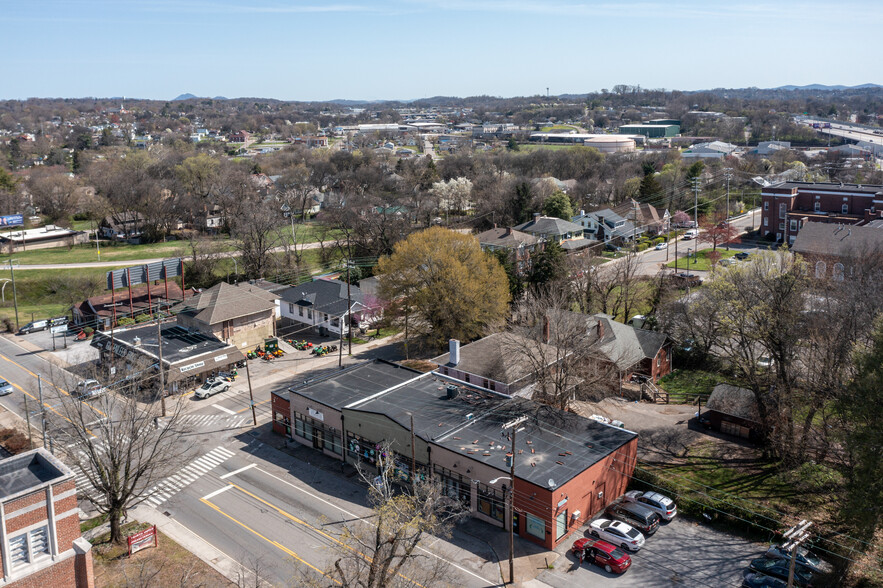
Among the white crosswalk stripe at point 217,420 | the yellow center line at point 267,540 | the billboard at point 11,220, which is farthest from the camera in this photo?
the billboard at point 11,220

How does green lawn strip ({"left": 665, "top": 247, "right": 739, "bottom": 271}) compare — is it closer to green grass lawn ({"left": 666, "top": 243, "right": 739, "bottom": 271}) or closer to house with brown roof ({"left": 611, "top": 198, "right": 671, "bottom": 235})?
green grass lawn ({"left": 666, "top": 243, "right": 739, "bottom": 271})

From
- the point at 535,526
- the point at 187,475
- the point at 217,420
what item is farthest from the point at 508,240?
the point at 535,526

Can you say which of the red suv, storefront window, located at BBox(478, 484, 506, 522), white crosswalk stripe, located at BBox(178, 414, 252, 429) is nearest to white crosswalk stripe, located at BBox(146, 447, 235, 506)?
white crosswalk stripe, located at BBox(178, 414, 252, 429)

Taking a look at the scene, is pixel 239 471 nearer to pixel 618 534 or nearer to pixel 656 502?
pixel 618 534

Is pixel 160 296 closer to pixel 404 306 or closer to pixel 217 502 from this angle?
pixel 404 306

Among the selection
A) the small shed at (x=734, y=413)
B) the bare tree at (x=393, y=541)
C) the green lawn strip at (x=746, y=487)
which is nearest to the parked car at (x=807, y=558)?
the green lawn strip at (x=746, y=487)

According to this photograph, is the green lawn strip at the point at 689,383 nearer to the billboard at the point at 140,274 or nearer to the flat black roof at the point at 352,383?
the flat black roof at the point at 352,383

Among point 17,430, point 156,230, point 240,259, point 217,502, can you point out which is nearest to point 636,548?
point 217,502

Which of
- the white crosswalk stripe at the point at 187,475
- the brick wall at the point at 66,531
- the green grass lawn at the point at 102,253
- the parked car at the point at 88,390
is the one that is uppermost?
the brick wall at the point at 66,531
